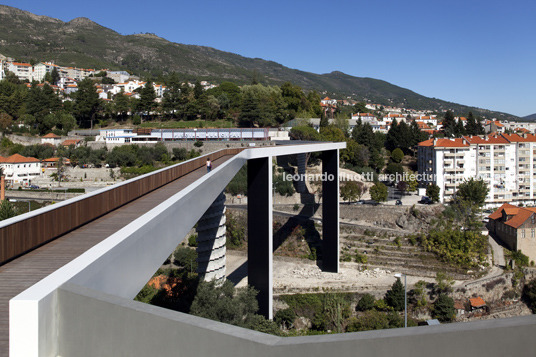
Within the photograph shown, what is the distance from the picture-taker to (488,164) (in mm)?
32188

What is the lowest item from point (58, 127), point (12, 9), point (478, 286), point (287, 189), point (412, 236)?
point (478, 286)

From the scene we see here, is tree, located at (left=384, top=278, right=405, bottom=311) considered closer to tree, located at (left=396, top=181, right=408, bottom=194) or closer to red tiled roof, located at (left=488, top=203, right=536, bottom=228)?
red tiled roof, located at (left=488, top=203, right=536, bottom=228)

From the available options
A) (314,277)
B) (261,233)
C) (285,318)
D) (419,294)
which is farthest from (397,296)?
(261,233)

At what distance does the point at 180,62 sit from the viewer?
11775 cm

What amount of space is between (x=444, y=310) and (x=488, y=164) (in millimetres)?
19797

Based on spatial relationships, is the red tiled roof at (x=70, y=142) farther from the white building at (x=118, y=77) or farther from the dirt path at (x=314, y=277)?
the white building at (x=118, y=77)

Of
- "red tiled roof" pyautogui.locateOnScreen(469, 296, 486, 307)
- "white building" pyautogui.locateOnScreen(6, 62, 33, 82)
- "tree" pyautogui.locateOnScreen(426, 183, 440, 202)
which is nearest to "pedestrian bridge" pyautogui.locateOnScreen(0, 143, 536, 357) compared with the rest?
"red tiled roof" pyautogui.locateOnScreen(469, 296, 486, 307)

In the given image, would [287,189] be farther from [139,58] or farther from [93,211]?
[139,58]

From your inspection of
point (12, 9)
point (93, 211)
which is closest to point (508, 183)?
point (93, 211)

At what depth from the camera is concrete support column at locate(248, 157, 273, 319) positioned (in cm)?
1269

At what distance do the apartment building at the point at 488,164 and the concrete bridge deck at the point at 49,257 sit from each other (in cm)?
2716

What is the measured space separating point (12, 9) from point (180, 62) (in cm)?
5609

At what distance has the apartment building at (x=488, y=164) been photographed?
3092 cm

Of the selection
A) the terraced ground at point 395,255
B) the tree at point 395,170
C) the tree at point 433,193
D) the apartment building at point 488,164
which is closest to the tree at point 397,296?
the terraced ground at point 395,255
